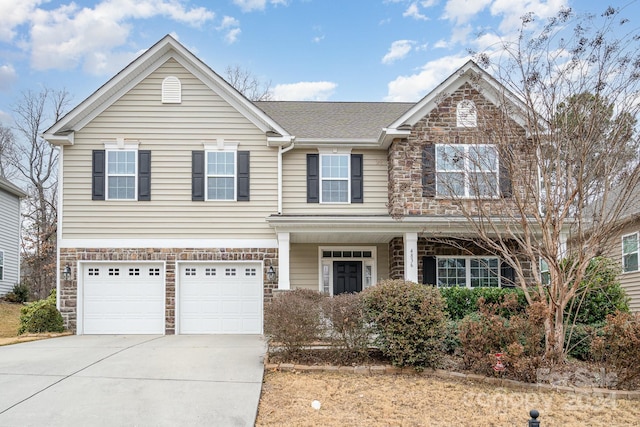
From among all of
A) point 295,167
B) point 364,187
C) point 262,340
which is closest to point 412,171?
point 364,187

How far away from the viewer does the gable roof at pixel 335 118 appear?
49.6ft

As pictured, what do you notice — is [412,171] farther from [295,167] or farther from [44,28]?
[44,28]

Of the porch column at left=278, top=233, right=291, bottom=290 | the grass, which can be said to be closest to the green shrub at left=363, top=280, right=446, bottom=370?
the porch column at left=278, top=233, right=291, bottom=290

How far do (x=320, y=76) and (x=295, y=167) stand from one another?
614 cm

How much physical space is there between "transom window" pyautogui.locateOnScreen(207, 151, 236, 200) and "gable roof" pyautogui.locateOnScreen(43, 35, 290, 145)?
49.6 inches

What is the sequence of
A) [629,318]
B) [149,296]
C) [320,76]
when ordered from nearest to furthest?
1. [629,318]
2. [149,296]
3. [320,76]

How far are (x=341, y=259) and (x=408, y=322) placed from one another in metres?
6.65

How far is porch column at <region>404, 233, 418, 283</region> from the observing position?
1322cm

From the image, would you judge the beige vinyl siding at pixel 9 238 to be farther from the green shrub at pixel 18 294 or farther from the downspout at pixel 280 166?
the downspout at pixel 280 166

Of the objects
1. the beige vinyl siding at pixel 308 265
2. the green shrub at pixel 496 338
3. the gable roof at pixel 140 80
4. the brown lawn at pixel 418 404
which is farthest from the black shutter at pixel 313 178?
the brown lawn at pixel 418 404

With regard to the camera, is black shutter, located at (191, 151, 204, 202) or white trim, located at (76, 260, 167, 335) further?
black shutter, located at (191, 151, 204, 202)

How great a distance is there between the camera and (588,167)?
29.1 ft

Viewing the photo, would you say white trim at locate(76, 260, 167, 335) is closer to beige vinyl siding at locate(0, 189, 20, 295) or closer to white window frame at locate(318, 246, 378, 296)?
white window frame at locate(318, 246, 378, 296)

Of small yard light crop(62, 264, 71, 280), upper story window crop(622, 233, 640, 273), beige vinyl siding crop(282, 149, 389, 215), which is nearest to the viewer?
small yard light crop(62, 264, 71, 280)
